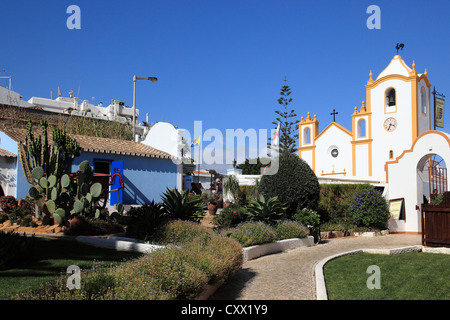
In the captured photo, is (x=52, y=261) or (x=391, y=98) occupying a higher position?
(x=391, y=98)

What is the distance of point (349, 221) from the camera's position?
1762 centimetres

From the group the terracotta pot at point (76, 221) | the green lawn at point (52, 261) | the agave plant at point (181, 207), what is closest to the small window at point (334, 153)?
the agave plant at point (181, 207)

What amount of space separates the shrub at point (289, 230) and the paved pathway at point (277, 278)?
533 mm

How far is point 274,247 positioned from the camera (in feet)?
35.7

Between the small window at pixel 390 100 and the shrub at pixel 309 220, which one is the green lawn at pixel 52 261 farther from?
the small window at pixel 390 100

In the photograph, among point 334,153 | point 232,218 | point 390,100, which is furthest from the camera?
point 334,153

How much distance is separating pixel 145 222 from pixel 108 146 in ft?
30.9

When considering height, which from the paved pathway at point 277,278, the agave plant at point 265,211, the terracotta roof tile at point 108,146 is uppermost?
the terracotta roof tile at point 108,146

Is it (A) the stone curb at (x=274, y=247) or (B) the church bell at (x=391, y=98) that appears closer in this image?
(A) the stone curb at (x=274, y=247)

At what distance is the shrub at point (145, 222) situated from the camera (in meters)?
10.7

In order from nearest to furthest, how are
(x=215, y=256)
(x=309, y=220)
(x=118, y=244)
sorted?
1. (x=215, y=256)
2. (x=118, y=244)
3. (x=309, y=220)

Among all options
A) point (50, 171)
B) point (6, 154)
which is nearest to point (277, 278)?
point (50, 171)

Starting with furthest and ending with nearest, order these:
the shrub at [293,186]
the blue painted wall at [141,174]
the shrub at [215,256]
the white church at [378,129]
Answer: the white church at [378,129], the blue painted wall at [141,174], the shrub at [293,186], the shrub at [215,256]

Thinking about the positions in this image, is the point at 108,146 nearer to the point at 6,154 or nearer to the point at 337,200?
the point at 6,154
